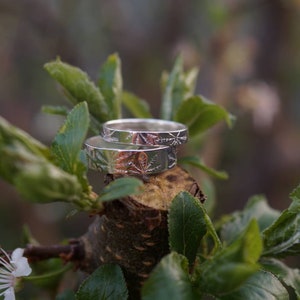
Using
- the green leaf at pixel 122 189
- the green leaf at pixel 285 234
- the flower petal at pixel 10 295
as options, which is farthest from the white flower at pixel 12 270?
the green leaf at pixel 285 234

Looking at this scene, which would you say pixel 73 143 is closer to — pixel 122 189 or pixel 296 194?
pixel 122 189

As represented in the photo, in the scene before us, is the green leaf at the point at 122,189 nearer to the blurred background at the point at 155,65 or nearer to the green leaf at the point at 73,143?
the green leaf at the point at 73,143

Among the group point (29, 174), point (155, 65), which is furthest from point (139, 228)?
point (155, 65)

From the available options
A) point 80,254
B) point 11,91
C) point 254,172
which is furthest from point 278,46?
point 80,254

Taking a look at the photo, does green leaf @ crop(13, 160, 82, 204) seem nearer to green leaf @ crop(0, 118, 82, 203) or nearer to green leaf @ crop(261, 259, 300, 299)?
green leaf @ crop(0, 118, 82, 203)

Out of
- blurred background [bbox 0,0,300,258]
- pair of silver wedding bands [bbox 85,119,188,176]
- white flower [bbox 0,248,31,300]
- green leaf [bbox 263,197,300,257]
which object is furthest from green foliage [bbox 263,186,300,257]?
blurred background [bbox 0,0,300,258]

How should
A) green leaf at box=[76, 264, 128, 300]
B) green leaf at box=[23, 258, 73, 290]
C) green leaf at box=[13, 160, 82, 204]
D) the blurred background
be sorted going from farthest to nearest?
the blurred background < green leaf at box=[23, 258, 73, 290] < green leaf at box=[76, 264, 128, 300] < green leaf at box=[13, 160, 82, 204]
